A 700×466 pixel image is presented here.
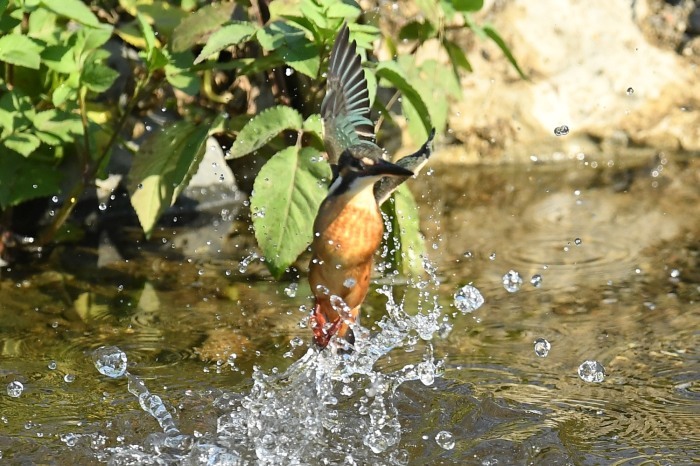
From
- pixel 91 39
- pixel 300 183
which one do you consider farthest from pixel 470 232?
pixel 91 39

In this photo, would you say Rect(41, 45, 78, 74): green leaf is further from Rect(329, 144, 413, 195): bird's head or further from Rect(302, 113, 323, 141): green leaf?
Rect(329, 144, 413, 195): bird's head

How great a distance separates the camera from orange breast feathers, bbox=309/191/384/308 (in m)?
3.16

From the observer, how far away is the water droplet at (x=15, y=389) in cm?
355

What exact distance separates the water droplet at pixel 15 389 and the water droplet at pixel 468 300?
63.7 inches

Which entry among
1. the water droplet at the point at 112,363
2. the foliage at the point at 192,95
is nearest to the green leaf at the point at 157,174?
the foliage at the point at 192,95

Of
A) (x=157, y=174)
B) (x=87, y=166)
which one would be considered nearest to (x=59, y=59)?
(x=87, y=166)

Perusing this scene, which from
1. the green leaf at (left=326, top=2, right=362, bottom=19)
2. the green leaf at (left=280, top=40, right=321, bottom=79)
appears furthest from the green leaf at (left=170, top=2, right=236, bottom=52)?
the green leaf at (left=326, top=2, right=362, bottom=19)

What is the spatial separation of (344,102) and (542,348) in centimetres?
111

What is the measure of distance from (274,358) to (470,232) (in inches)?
65.9

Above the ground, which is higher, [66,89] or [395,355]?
[66,89]

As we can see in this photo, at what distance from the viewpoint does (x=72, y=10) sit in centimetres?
421

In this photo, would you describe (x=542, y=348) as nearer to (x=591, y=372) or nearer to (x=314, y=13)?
(x=591, y=372)

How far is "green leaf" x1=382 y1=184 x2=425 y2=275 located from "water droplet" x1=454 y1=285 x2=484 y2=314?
0.23 meters

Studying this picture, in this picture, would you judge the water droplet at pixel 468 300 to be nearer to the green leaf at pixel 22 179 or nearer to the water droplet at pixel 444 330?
the water droplet at pixel 444 330
